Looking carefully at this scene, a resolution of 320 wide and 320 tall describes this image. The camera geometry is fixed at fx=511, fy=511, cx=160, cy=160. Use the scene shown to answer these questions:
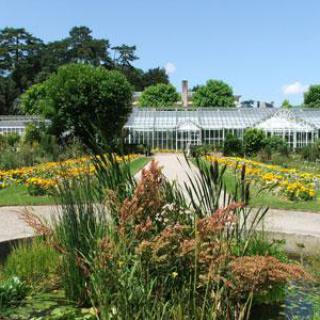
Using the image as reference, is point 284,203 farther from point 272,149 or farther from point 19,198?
point 272,149

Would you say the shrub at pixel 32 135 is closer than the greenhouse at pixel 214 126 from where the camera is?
Yes

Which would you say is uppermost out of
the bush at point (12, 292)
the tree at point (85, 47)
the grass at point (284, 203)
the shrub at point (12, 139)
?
the tree at point (85, 47)

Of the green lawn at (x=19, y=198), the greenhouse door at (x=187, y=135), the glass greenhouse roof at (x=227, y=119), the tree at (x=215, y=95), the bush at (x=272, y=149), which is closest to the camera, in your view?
the green lawn at (x=19, y=198)

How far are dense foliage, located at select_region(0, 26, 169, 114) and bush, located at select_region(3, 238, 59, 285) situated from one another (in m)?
56.9

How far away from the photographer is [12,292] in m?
3.47

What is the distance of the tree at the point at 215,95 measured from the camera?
5498 cm

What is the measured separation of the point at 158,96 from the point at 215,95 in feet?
21.2

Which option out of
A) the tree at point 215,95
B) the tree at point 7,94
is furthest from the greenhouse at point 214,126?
the tree at point 7,94

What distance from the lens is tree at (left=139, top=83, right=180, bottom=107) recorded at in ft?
186

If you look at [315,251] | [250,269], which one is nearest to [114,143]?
[250,269]

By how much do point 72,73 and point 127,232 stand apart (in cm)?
2597

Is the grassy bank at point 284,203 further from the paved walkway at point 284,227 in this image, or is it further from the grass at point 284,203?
Answer: the paved walkway at point 284,227

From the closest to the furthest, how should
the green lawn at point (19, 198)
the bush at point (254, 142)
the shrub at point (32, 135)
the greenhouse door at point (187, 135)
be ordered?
the green lawn at point (19, 198) → the shrub at point (32, 135) → the bush at point (254, 142) → the greenhouse door at point (187, 135)

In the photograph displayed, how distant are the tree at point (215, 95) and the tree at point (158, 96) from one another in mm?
3213
